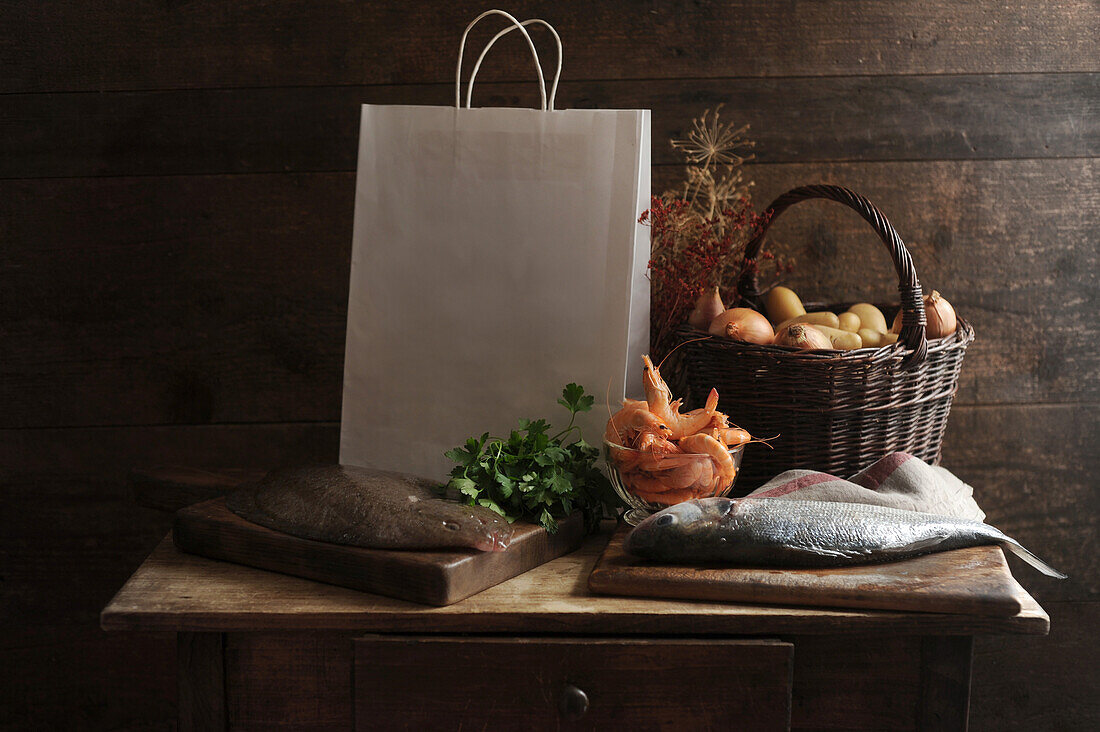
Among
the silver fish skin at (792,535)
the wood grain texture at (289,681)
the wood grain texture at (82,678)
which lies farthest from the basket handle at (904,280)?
the wood grain texture at (82,678)

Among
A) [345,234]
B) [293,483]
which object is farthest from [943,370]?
[345,234]

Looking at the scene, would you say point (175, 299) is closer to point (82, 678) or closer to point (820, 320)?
point (82, 678)

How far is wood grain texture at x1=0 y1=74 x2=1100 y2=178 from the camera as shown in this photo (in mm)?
1302

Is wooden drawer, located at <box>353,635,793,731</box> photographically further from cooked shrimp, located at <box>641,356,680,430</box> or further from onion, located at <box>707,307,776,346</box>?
onion, located at <box>707,307,776,346</box>

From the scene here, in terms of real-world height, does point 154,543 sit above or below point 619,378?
below

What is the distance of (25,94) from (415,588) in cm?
106

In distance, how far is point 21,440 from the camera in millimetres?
1347

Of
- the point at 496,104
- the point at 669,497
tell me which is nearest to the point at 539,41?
the point at 496,104

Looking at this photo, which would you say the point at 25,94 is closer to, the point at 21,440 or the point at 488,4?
the point at 21,440

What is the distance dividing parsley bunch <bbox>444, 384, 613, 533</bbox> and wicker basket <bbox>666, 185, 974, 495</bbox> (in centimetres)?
21

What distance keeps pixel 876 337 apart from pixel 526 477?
49 centimetres

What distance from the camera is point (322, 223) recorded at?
1325 mm

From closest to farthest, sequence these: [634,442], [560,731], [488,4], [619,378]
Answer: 1. [560,731]
2. [634,442]
3. [619,378]
4. [488,4]

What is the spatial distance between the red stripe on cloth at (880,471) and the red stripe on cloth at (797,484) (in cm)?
4
